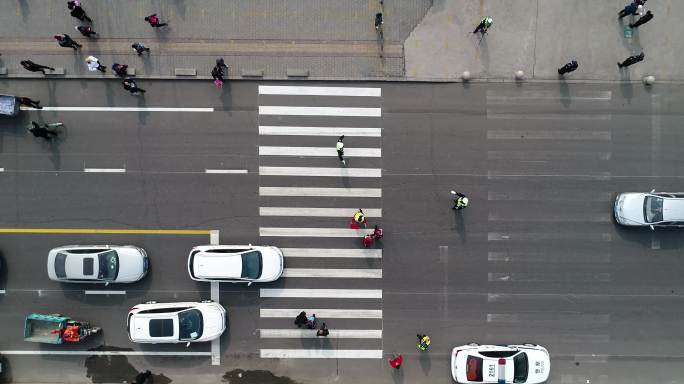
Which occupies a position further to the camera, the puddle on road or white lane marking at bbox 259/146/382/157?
the puddle on road

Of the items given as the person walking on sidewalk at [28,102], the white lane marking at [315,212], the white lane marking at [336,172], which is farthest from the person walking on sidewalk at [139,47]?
the white lane marking at [315,212]

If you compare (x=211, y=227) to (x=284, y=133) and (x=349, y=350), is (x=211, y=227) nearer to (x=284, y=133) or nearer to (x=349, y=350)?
(x=284, y=133)

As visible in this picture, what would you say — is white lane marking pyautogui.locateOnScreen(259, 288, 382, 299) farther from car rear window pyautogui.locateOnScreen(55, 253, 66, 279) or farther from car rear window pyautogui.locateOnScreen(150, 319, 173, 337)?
car rear window pyautogui.locateOnScreen(55, 253, 66, 279)

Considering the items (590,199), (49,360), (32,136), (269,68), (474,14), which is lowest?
(49,360)

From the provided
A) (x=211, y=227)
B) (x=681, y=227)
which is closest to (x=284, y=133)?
(x=211, y=227)

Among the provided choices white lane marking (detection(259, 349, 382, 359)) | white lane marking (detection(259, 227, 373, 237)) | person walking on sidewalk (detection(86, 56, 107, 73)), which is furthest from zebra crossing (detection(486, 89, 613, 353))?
person walking on sidewalk (detection(86, 56, 107, 73))

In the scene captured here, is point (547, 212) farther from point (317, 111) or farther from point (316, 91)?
point (316, 91)

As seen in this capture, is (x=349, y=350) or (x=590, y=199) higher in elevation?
(x=590, y=199)
